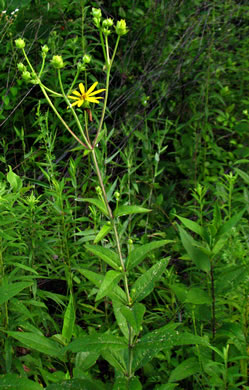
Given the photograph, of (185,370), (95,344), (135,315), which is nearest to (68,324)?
(95,344)

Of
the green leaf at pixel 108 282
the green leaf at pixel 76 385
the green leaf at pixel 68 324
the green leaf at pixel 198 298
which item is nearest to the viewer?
the green leaf at pixel 108 282

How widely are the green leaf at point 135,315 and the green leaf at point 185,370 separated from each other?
0.38m

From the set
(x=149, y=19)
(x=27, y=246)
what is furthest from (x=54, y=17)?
(x=27, y=246)

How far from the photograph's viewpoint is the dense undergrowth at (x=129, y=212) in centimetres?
147

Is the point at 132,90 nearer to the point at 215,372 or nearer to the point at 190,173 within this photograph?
the point at 190,173

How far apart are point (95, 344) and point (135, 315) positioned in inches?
6.0

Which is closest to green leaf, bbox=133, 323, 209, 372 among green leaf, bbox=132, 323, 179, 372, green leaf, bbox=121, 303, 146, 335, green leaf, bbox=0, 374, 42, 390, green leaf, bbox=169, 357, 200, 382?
green leaf, bbox=132, 323, 179, 372

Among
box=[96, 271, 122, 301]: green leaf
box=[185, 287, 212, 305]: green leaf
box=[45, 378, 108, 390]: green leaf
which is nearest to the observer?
box=[96, 271, 122, 301]: green leaf

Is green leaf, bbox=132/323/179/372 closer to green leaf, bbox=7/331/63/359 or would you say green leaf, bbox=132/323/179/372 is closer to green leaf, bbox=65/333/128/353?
green leaf, bbox=65/333/128/353

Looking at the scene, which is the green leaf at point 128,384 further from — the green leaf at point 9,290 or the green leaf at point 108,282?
the green leaf at point 9,290

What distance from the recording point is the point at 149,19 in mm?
3373

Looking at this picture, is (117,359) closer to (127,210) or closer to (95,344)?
(95,344)

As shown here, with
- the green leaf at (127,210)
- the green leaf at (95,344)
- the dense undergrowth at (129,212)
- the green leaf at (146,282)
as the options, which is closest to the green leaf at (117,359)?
the dense undergrowth at (129,212)

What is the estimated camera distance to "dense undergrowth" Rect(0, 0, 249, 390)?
1474 mm
